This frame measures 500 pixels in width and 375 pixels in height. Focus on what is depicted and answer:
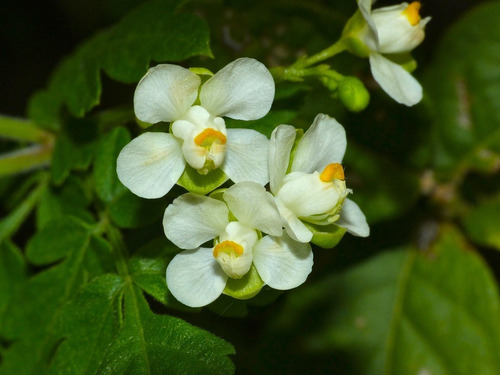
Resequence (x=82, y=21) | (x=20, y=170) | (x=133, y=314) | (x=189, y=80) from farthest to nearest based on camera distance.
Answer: (x=82, y=21)
(x=20, y=170)
(x=133, y=314)
(x=189, y=80)

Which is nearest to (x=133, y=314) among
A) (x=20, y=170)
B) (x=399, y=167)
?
(x=20, y=170)

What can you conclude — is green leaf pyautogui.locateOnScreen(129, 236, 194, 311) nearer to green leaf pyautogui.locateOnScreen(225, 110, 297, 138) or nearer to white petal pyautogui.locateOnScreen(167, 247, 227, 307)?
white petal pyautogui.locateOnScreen(167, 247, 227, 307)

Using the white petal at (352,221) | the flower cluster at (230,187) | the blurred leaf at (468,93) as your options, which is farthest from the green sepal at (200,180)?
the blurred leaf at (468,93)

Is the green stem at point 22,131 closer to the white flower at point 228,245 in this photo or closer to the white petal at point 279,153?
the white flower at point 228,245

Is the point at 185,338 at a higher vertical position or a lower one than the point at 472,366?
higher

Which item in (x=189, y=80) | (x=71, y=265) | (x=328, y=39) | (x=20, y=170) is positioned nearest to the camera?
(x=189, y=80)

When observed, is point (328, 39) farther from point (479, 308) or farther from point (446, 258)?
point (479, 308)

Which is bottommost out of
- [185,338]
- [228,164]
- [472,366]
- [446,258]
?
[472,366]
